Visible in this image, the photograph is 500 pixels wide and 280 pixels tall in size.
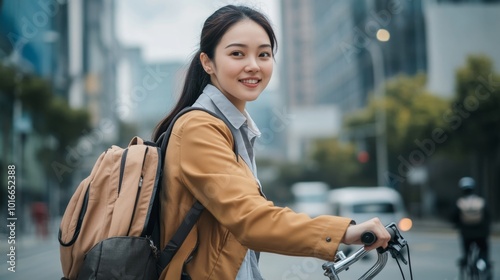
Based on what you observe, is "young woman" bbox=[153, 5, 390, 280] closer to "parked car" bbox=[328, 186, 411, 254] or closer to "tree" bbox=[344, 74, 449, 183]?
"parked car" bbox=[328, 186, 411, 254]

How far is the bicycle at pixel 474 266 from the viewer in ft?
35.5

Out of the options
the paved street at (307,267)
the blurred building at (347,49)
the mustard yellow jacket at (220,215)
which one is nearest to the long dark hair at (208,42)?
the mustard yellow jacket at (220,215)

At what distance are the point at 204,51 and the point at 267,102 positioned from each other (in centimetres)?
16221

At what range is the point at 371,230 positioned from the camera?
1.98 meters

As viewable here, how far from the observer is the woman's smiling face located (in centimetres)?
235

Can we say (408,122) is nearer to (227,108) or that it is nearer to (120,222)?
(227,108)

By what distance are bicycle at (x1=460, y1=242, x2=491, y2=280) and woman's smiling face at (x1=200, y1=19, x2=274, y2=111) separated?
9047 millimetres

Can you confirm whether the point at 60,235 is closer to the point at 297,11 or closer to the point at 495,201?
the point at 495,201

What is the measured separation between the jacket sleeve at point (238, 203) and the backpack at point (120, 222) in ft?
→ 0.28

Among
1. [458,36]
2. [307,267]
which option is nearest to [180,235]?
[307,267]

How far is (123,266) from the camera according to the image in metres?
2.12

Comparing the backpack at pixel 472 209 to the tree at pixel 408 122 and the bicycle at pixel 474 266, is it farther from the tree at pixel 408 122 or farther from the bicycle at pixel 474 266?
the tree at pixel 408 122

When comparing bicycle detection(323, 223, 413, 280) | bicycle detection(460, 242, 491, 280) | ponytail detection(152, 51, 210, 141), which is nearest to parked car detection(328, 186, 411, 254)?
bicycle detection(460, 242, 491, 280)

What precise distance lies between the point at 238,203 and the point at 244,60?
0.47 m
